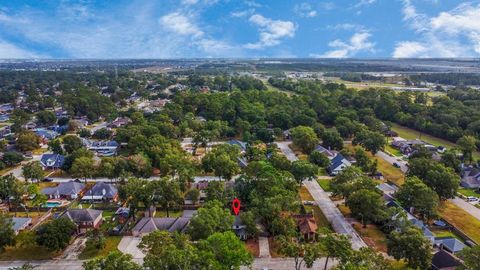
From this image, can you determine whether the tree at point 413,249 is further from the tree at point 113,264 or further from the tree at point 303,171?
the tree at point 113,264

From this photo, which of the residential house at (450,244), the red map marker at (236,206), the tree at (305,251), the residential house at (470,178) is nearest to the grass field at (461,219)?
the residential house at (450,244)

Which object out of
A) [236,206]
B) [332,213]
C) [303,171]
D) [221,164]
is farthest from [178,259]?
[303,171]

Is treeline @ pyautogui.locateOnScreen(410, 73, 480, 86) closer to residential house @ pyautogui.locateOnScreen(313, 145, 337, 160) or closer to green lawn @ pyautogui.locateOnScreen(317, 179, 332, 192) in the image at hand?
residential house @ pyautogui.locateOnScreen(313, 145, 337, 160)

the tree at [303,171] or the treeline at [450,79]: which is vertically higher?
the treeline at [450,79]

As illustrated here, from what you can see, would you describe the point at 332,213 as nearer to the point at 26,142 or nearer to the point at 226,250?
the point at 226,250

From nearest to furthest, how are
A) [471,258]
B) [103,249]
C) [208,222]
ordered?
1. [471,258]
2. [208,222]
3. [103,249]

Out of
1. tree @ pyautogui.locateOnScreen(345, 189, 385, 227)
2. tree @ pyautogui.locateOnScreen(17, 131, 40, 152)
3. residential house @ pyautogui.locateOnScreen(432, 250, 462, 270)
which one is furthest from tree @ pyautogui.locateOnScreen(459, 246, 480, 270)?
tree @ pyautogui.locateOnScreen(17, 131, 40, 152)
